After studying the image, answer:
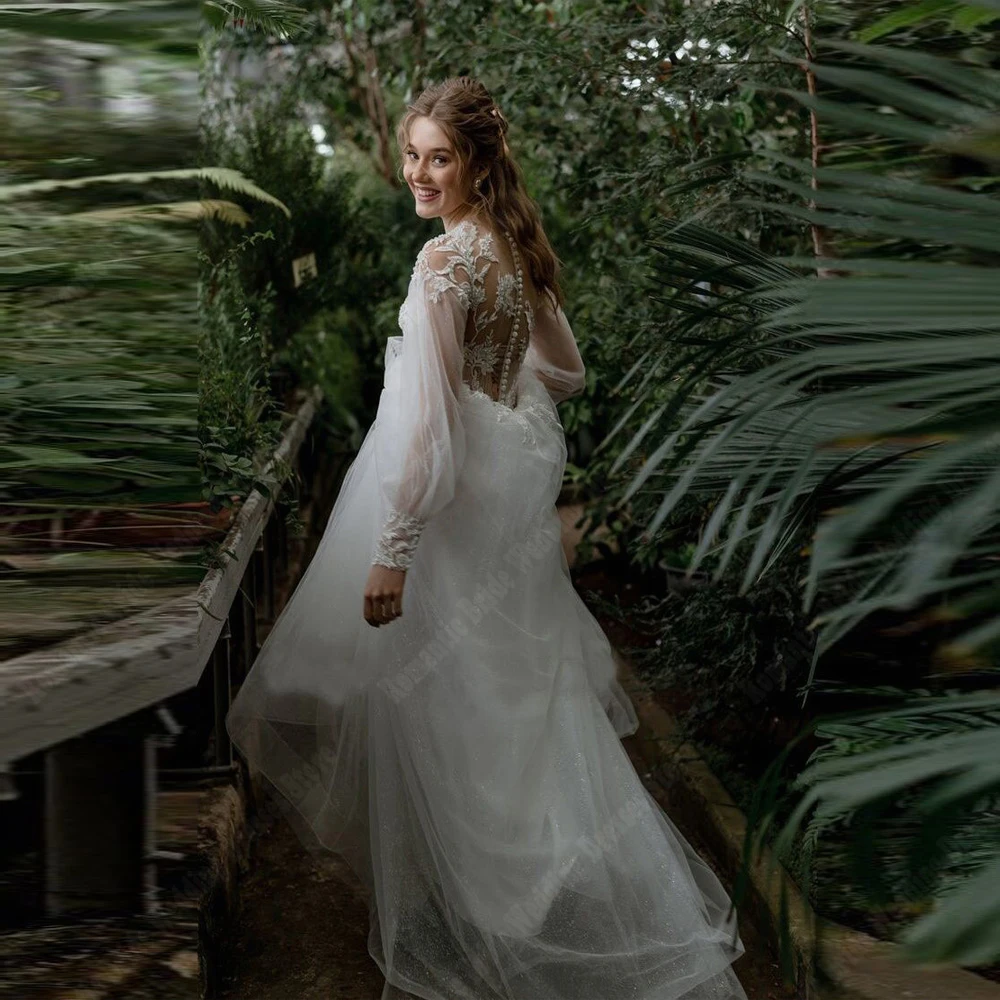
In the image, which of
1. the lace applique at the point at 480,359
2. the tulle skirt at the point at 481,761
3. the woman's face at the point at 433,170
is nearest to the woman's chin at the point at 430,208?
the woman's face at the point at 433,170

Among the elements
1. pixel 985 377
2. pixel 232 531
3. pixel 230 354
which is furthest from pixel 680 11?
pixel 985 377

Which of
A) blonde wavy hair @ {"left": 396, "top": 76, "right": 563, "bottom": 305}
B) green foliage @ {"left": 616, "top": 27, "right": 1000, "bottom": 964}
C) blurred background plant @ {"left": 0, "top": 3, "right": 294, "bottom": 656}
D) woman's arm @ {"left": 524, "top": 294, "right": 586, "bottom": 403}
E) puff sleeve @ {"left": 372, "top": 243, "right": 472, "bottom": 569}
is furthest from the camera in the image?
woman's arm @ {"left": 524, "top": 294, "right": 586, "bottom": 403}

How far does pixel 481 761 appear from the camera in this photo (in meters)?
2.46

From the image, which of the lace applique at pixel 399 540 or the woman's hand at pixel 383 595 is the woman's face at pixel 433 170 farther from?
the woman's hand at pixel 383 595

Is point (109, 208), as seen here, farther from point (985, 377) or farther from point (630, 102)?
point (630, 102)

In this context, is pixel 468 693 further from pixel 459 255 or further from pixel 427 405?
pixel 459 255

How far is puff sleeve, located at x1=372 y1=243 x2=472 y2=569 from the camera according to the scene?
7.65ft

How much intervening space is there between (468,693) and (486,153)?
107 cm

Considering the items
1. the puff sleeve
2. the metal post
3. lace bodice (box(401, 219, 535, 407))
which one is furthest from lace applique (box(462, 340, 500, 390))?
the metal post

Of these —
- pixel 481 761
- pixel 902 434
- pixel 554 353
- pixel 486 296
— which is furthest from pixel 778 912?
pixel 902 434

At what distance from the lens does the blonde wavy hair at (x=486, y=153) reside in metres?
2.43

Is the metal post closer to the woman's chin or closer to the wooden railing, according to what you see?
the wooden railing

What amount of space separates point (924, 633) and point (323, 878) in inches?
65.1

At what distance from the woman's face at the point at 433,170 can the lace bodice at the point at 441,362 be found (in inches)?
2.6
